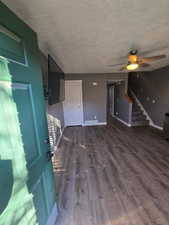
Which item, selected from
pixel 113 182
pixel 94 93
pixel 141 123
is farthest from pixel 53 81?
pixel 141 123

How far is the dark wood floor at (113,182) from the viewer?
143 cm

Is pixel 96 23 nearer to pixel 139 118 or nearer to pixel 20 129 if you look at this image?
pixel 20 129

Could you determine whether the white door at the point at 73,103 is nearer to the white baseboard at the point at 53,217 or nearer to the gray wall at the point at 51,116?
the gray wall at the point at 51,116

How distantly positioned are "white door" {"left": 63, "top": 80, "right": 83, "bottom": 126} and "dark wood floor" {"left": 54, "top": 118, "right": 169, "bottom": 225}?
74.2 inches

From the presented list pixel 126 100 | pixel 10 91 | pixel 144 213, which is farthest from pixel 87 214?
pixel 126 100

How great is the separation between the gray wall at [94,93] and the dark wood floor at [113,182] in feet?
6.55

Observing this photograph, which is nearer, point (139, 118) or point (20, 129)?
point (20, 129)

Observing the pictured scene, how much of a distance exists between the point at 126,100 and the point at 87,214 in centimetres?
446

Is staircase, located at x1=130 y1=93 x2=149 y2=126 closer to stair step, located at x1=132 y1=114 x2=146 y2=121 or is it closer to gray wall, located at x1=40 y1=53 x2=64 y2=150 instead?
stair step, located at x1=132 y1=114 x2=146 y2=121

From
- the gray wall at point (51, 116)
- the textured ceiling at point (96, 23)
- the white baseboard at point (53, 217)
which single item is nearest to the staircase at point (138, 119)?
the textured ceiling at point (96, 23)

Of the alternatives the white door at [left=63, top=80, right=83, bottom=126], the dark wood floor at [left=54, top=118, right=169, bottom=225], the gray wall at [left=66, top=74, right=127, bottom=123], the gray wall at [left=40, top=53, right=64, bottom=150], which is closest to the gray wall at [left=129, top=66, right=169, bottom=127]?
the gray wall at [left=66, top=74, right=127, bottom=123]

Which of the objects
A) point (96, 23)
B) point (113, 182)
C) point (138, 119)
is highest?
point (96, 23)

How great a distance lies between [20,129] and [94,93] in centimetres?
451

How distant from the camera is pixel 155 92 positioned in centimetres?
471
